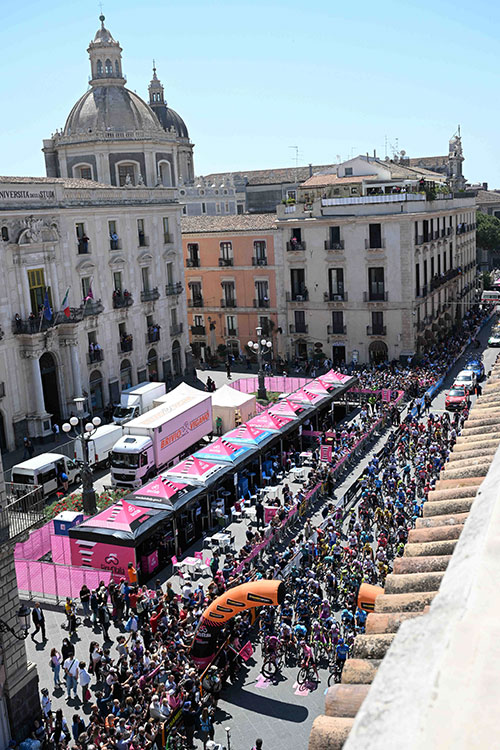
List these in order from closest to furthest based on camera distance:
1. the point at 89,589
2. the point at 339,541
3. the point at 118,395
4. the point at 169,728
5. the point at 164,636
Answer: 1. the point at 169,728
2. the point at 164,636
3. the point at 89,589
4. the point at 339,541
5. the point at 118,395

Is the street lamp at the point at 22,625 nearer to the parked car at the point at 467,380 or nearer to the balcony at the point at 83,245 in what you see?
the balcony at the point at 83,245

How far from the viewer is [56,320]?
37.7 meters

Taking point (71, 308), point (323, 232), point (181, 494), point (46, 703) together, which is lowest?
point (46, 703)

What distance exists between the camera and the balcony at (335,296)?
5070cm

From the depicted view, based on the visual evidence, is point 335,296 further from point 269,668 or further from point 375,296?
point 269,668

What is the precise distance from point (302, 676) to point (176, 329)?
33.9 m

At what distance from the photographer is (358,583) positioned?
20688 millimetres

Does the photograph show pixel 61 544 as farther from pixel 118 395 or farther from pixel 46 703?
pixel 118 395

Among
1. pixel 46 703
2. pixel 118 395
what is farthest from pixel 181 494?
pixel 118 395

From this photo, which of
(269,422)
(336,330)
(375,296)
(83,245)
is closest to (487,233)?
(375,296)

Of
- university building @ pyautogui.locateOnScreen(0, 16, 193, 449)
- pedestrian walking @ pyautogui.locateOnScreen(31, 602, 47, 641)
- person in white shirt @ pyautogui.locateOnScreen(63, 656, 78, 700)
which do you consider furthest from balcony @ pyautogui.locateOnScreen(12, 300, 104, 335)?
person in white shirt @ pyautogui.locateOnScreen(63, 656, 78, 700)

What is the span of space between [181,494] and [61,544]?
4223 millimetres

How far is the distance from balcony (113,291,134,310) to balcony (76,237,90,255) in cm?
331

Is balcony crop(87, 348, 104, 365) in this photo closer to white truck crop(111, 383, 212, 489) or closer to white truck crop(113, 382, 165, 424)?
white truck crop(113, 382, 165, 424)
